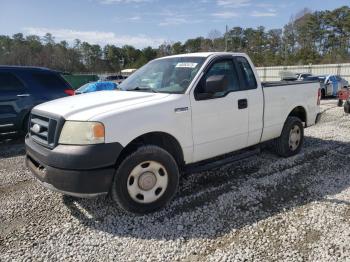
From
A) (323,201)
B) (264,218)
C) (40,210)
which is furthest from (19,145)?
(323,201)

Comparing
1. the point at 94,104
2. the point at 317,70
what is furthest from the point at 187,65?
the point at 317,70

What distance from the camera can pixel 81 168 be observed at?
3221 mm

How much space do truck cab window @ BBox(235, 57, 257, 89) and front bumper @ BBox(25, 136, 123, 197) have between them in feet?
7.68

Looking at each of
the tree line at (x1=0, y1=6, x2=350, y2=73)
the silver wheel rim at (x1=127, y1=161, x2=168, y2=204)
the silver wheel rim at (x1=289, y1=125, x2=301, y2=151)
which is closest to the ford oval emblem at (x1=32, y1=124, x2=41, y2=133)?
the silver wheel rim at (x1=127, y1=161, x2=168, y2=204)

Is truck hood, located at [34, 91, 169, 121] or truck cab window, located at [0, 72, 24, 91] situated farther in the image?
truck cab window, located at [0, 72, 24, 91]

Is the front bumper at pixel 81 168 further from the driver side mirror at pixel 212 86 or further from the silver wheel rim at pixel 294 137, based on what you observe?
the silver wheel rim at pixel 294 137

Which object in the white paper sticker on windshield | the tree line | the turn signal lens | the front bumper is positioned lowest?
the front bumper

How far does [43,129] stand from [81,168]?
86 centimetres

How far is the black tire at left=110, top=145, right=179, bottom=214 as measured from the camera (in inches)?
136

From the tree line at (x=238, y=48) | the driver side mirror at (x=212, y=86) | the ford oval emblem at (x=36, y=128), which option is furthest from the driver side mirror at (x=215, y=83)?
the tree line at (x=238, y=48)

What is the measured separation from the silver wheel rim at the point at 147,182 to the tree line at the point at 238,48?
46.7 metres

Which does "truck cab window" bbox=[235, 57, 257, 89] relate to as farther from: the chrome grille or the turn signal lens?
the chrome grille

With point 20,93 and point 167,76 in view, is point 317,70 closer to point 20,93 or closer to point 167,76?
point 20,93

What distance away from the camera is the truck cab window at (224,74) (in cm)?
411
